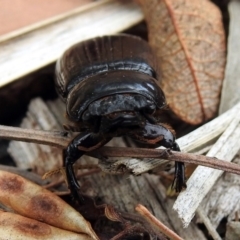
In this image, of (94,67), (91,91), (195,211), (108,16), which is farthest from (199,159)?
(108,16)

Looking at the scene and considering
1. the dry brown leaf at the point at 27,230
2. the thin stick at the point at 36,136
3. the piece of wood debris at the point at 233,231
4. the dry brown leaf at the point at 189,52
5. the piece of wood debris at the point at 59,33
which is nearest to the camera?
the dry brown leaf at the point at 27,230

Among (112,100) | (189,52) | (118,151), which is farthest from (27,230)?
(189,52)

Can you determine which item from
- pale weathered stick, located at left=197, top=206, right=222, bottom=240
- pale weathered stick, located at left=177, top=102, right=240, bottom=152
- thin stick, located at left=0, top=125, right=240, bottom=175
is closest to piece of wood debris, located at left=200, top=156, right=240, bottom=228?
pale weathered stick, located at left=197, top=206, right=222, bottom=240

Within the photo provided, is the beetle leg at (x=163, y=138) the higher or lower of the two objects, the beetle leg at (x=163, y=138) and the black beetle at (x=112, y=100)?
A: the lower

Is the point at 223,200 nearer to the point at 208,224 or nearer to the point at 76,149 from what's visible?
the point at 208,224

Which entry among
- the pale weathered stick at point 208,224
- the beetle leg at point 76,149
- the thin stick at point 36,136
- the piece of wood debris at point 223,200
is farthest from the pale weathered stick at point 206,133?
the thin stick at point 36,136

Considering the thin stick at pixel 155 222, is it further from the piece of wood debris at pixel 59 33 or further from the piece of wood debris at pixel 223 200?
the piece of wood debris at pixel 59 33
